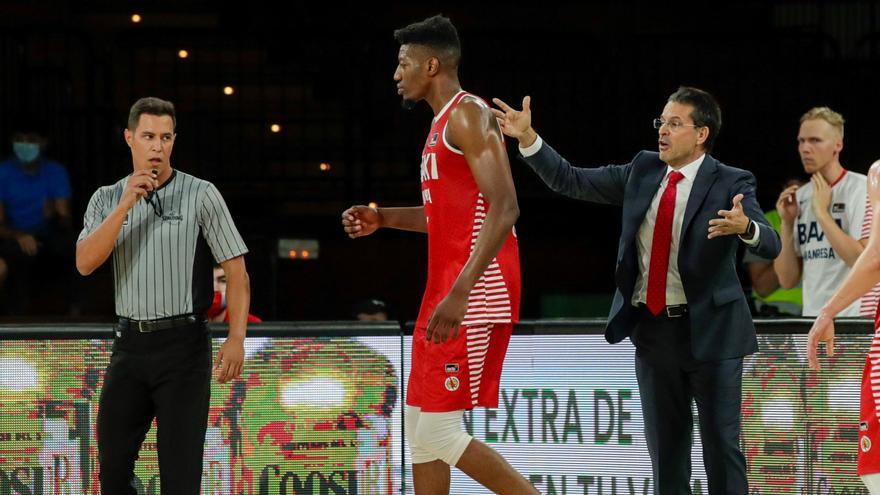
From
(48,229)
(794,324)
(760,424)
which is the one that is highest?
(48,229)

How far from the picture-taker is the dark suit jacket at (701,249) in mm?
4855

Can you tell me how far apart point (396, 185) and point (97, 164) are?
8.69ft

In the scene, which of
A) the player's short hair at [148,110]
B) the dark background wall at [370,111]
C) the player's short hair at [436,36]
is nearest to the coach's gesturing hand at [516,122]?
the player's short hair at [436,36]

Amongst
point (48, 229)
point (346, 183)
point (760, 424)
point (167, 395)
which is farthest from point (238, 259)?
point (346, 183)

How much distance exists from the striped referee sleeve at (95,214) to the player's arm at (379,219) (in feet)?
3.10

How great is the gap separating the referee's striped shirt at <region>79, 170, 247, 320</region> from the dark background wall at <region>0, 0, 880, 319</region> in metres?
5.46

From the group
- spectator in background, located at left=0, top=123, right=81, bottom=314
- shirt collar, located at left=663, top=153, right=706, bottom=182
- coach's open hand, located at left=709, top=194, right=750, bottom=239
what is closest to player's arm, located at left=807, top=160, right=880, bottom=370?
coach's open hand, located at left=709, top=194, right=750, bottom=239

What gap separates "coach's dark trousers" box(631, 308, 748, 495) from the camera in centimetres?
489

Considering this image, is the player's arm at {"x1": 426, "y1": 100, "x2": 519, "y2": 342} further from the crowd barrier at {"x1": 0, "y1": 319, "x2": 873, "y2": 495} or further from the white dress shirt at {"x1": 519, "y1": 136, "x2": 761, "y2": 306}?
the crowd barrier at {"x1": 0, "y1": 319, "x2": 873, "y2": 495}

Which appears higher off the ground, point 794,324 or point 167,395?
point 794,324

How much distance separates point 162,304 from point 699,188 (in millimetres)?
2129

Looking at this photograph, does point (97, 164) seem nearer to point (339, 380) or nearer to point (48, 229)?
point (48, 229)

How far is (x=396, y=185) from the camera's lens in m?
11.4

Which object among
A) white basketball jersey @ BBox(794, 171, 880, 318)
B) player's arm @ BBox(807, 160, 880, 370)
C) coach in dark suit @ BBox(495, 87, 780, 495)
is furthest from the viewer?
white basketball jersey @ BBox(794, 171, 880, 318)
